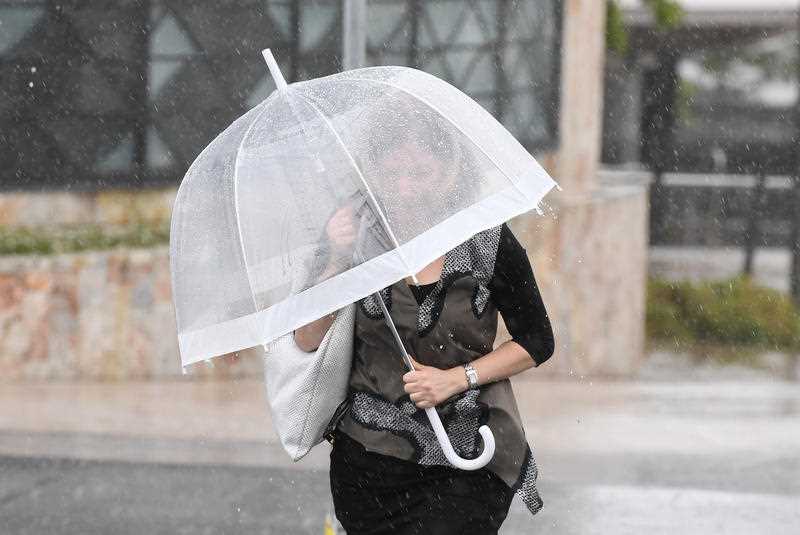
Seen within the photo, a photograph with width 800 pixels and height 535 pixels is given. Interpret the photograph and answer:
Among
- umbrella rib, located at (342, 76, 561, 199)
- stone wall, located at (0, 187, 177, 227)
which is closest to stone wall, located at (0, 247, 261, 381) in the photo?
stone wall, located at (0, 187, 177, 227)

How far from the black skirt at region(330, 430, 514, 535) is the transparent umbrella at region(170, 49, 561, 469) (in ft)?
0.44

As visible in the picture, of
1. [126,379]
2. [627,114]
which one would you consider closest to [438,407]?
[126,379]

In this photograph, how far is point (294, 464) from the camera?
755cm

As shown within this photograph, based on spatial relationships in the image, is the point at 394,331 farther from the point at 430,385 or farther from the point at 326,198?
the point at 326,198

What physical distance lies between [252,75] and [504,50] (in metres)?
2.08

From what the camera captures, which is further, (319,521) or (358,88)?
(319,521)

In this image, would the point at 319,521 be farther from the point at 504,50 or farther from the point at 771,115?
the point at 771,115

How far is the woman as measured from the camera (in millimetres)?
3199

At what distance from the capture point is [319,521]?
6.49m

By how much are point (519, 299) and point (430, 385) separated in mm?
304

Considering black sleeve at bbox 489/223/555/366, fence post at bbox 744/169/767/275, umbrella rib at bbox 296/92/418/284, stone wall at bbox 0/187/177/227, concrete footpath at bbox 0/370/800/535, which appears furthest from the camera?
fence post at bbox 744/169/767/275

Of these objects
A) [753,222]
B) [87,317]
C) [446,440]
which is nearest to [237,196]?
[446,440]

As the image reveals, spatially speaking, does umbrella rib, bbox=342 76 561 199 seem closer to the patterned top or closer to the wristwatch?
the patterned top

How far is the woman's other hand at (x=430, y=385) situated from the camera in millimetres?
3150
